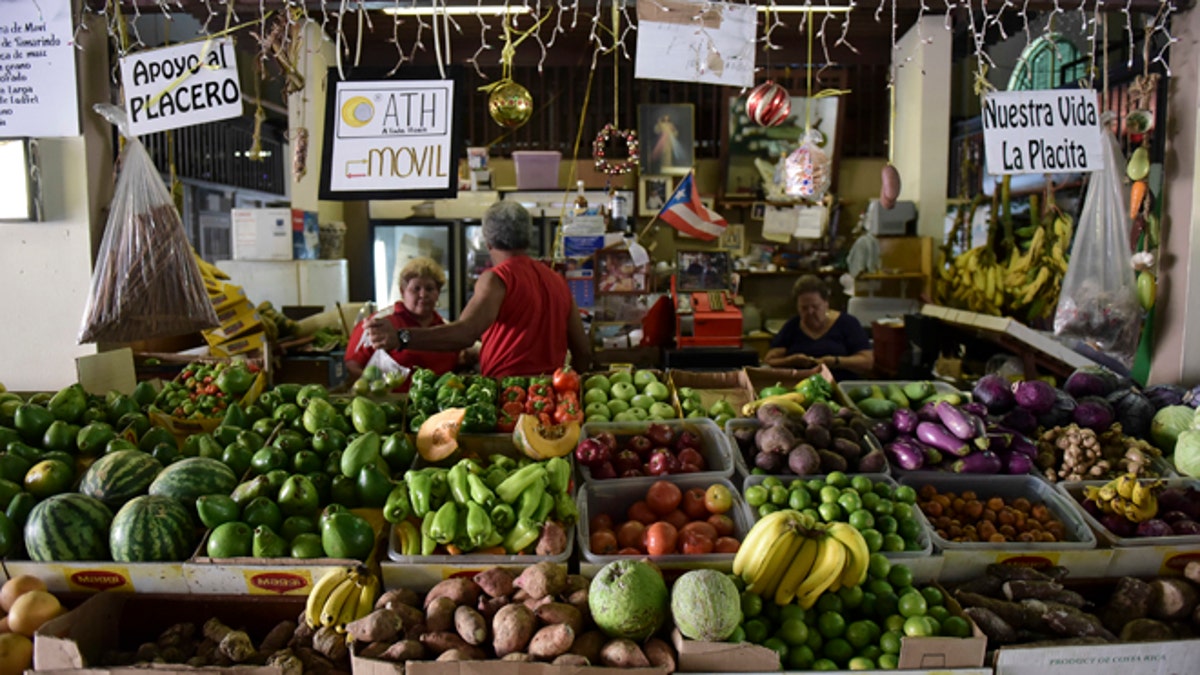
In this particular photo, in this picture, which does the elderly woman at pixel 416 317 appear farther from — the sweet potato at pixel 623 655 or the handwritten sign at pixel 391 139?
the sweet potato at pixel 623 655

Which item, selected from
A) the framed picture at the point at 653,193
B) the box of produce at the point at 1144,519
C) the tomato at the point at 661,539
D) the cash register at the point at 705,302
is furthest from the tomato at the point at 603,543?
the framed picture at the point at 653,193

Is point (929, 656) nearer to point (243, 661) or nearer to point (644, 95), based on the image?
point (243, 661)

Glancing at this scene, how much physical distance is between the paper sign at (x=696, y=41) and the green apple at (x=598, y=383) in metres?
1.33

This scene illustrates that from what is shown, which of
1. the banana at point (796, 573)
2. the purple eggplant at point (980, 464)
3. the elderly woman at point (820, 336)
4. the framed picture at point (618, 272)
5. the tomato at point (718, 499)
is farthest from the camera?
the framed picture at point (618, 272)

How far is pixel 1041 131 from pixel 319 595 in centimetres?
306

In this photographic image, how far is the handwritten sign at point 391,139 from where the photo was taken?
9.23ft

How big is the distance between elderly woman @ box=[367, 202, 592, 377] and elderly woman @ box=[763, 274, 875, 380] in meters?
1.65

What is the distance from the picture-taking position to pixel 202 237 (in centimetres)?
820

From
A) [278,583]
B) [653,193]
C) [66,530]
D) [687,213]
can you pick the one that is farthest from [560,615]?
[653,193]

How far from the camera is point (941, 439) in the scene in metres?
→ 2.86

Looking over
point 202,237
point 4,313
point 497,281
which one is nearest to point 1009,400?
point 497,281

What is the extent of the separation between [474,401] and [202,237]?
6441 millimetres

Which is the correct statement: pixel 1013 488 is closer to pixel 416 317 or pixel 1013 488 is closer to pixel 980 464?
pixel 980 464

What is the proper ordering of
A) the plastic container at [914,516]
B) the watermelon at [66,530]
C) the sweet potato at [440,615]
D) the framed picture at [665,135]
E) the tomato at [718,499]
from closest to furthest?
the sweet potato at [440,615] < the watermelon at [66,530] < the plastic container at [914,516] < the tomato at [718,499] < the framed picture at [665,135]
